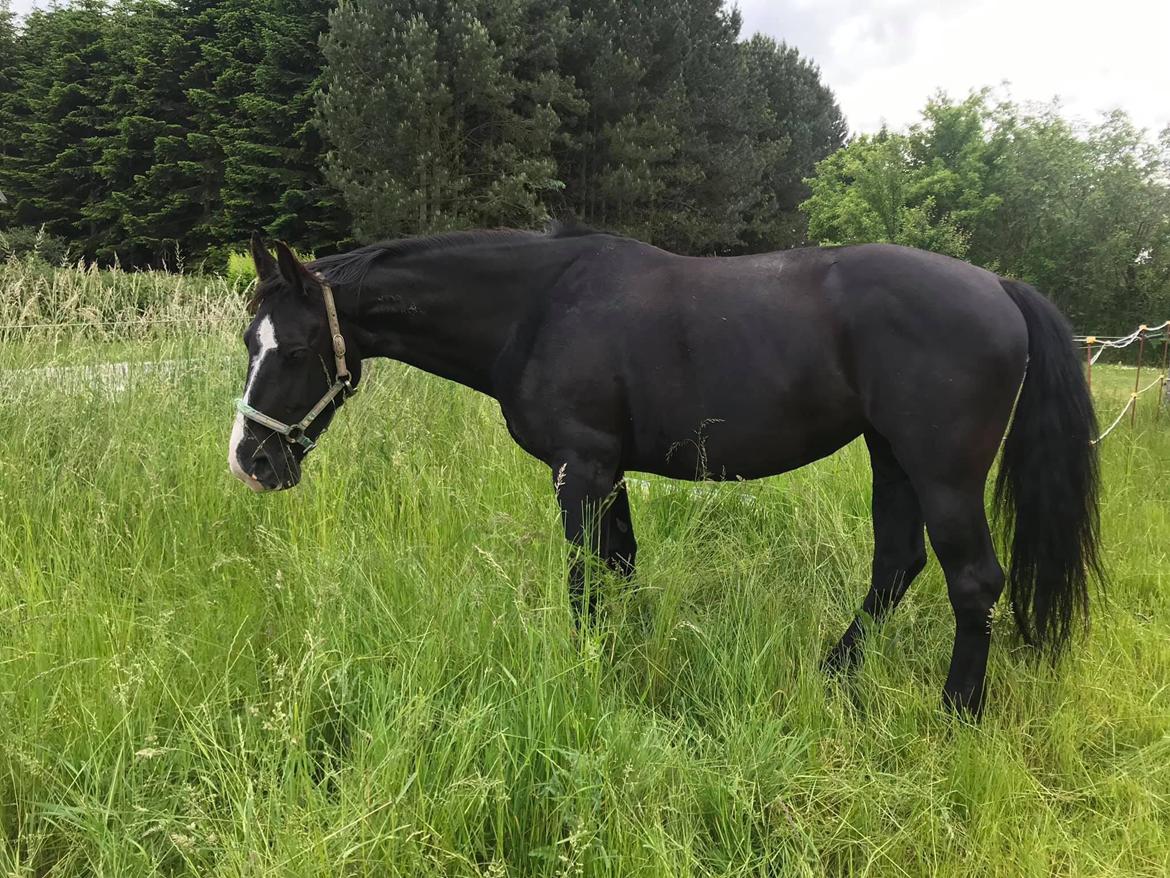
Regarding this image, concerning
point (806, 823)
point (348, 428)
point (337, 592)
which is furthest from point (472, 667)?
point (348, 428)

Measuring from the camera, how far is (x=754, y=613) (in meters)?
2.51

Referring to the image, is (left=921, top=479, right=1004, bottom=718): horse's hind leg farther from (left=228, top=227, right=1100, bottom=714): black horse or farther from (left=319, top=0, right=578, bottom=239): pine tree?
(left=319, top=0, right=578, bottom=239): pine tree

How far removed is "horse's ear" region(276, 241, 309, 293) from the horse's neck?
291mm

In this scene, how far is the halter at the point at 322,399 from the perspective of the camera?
7.85 ft

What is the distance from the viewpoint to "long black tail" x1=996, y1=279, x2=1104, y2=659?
2309 millimetres

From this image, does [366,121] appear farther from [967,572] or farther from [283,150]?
[967,572]

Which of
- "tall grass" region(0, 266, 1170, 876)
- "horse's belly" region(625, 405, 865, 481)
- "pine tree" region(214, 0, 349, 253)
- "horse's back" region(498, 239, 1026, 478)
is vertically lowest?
"tall grass" region(0, 266, 1170, 876)

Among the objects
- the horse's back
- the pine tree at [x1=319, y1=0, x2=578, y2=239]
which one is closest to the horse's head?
the horse's back

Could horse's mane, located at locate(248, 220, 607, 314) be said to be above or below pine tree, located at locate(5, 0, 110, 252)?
below

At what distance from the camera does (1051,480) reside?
2.33 m

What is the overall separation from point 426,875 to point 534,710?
1.54ft

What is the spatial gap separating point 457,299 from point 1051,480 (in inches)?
94.5

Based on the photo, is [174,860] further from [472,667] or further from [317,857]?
[472,667]

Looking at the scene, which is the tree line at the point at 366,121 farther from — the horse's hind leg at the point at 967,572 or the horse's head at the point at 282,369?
the horse's hind leg at the point at 967,572
